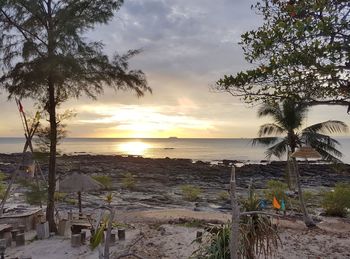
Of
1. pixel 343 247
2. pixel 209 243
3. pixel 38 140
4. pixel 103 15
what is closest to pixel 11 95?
pixel 38 140

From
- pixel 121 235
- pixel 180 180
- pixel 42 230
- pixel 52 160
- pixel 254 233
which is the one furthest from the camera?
pixel 180 180

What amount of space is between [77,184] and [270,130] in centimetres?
813

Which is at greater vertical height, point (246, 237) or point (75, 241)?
point (246, 237)

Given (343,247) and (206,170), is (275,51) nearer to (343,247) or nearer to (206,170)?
(343,247)

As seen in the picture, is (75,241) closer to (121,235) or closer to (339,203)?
(121,235)

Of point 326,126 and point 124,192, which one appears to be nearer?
point 326,126

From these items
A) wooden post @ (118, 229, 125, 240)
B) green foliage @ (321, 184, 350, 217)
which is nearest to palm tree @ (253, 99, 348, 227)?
green foliage @ (321, 184, 350, 217)

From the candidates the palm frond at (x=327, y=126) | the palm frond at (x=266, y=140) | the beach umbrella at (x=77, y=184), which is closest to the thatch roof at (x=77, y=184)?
the beach umbrella at (x=77, y=184)

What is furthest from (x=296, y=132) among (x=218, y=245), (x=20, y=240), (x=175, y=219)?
(x=20, y=240)

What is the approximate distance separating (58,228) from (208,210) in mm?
9711

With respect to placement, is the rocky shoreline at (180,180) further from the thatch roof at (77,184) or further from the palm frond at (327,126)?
the thatch roof at (77,184)

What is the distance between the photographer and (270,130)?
15922 millimetres

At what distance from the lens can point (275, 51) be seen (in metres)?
7.68

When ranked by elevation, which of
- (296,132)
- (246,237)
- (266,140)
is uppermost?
(296,132)
